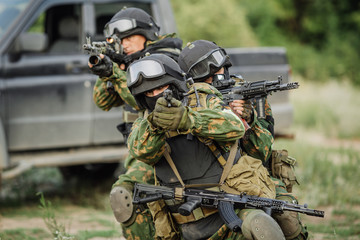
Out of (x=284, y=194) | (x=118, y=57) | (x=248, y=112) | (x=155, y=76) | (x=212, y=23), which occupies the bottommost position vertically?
(x=284, y=194)

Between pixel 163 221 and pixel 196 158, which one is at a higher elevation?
pixel 196 158

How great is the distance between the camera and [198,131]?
3.03 meters

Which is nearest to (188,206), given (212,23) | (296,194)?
(296,194)

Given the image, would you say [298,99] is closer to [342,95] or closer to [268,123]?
[342,95]

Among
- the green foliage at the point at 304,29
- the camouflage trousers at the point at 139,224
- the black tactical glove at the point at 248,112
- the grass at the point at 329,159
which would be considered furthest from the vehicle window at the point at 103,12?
the green foliage at the point at 304,29

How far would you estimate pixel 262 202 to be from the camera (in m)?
3.30

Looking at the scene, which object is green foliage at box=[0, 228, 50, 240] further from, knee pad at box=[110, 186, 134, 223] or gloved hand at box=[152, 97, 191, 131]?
gloved hand at box=[152, 97, 191, 131]

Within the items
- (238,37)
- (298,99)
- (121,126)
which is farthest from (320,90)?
(121,126)

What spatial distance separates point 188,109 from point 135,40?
160 cm

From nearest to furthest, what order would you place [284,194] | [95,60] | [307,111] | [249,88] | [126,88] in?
1. [249,88]
2. [284,194]
3. [95,60]
4. [126,88]
5. [307,111]

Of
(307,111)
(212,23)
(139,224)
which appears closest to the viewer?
(139,224)

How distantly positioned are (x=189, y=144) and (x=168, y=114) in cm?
46

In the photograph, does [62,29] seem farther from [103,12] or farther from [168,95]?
[168,95]

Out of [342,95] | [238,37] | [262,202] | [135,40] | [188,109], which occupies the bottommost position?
[262,202]
